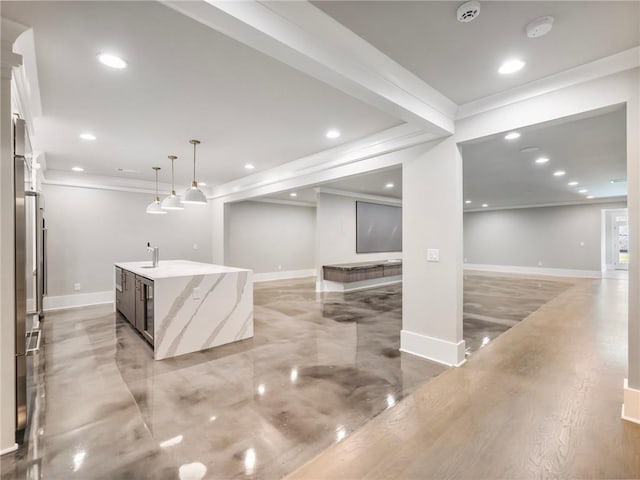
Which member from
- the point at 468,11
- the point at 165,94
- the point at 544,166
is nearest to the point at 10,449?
the point at 165,94

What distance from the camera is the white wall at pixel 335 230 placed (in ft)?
26.0

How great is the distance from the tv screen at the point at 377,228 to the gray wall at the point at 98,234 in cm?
478

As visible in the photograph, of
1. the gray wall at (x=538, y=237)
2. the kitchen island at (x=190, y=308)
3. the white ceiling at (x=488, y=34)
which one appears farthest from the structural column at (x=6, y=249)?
the gray wall at (x=538, y=237)

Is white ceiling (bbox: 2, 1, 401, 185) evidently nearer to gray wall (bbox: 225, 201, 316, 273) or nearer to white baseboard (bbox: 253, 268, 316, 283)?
gray wall (bbox: 225, 201, 316, 273)

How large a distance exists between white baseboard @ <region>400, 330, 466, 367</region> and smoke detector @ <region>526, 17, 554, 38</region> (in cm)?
277

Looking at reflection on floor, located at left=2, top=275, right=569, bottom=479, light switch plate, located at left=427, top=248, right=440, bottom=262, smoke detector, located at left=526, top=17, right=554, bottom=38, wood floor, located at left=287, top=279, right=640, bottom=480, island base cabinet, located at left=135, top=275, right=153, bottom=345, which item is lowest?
reflection on floor, located at left=2, top=275, right=569, bottom=479

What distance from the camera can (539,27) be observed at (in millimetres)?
1938

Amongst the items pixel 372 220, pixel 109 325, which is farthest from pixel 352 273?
pixel 109 325

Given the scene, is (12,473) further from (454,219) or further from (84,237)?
(84,237)

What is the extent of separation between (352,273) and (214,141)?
453cm

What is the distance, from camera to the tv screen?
354 inches

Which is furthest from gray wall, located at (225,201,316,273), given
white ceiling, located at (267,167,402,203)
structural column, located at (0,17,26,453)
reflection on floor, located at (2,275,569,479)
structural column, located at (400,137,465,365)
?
structural column, located at (0,17,26,453)

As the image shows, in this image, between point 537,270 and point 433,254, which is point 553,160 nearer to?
point 433,254

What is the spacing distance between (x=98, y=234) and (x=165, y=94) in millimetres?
5158
